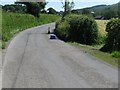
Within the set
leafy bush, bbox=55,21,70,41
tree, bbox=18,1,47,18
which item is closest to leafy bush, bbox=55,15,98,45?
leafy bush, bbox=55,21,70,41

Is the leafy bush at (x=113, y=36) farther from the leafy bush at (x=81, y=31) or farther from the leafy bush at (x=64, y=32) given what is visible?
the leafy bush at (x=64, y=32)

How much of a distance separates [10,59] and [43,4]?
3170 inches

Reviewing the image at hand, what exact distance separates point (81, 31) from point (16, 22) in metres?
20.8

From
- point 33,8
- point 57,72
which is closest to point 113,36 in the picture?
point 57,72

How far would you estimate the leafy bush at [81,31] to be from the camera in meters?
44.3

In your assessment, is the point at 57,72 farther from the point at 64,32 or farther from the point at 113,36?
the point at 64,32

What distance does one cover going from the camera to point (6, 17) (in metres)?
53.8

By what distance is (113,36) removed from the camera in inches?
1205

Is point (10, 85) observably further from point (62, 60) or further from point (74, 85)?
point (62, 60)

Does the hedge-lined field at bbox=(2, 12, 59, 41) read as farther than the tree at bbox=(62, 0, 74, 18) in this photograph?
No

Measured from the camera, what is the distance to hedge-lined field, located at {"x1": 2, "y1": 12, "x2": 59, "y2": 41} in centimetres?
4766

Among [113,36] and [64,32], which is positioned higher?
[113,36]

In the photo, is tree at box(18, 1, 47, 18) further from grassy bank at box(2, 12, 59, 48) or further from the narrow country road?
the narrow country road

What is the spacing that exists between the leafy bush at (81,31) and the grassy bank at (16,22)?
807cm
